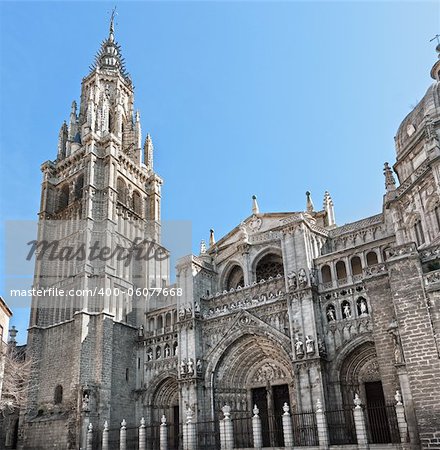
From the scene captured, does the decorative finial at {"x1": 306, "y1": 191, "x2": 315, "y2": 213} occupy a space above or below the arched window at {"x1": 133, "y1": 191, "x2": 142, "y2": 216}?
below

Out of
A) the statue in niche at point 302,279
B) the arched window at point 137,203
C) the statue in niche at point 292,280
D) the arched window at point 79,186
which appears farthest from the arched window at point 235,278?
the arched window at point 79,186

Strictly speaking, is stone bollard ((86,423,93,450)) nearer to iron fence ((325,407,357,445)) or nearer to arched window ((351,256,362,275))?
iron fence ((325,407,357,445))

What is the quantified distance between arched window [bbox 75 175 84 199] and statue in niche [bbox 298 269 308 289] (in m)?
19.0

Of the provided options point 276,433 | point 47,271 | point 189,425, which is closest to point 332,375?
point 276,433

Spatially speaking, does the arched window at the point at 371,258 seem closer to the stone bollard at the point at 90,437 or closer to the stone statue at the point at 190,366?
the stone statue at the point at 190,366

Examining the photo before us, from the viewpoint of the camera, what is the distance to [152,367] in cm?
2888

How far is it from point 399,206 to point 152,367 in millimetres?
16977

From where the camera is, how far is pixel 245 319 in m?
25.5

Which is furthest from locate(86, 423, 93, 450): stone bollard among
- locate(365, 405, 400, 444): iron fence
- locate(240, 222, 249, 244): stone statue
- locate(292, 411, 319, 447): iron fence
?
locate(365, 405, 400, 444): iron fence

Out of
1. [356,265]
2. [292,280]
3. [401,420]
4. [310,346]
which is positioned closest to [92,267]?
[292,280]

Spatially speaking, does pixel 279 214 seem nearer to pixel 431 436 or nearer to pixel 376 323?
pixel 376 323

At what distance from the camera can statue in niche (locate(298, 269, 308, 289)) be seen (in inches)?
925

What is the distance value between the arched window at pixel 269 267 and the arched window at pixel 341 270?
14.4 feet

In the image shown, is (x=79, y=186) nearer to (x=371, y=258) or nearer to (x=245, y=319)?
(x=245, y=319)
